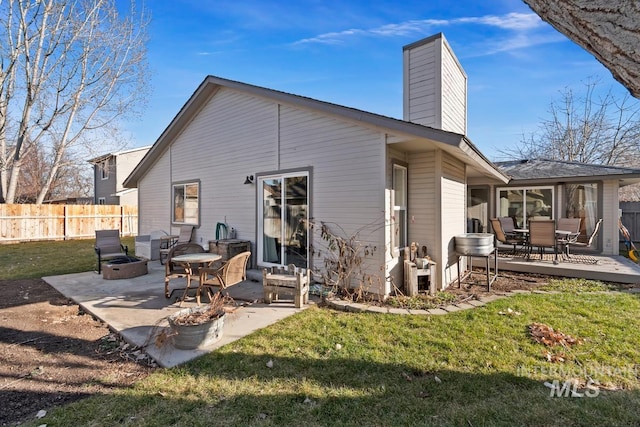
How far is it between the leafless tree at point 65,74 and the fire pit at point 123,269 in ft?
35.2

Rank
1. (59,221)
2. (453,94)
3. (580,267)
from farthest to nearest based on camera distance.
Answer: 1. (59,221)
2. (453,94)
3. (580,267)

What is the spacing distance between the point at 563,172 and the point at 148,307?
1217 cm

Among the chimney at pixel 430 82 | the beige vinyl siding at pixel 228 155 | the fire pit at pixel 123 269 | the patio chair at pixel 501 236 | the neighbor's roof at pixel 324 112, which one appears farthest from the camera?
the patio chair at pixel 501 236

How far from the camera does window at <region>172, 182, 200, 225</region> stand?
30.3ft

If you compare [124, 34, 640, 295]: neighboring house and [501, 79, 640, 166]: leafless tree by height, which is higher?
[501, 79, 640, 166]: leafless tree

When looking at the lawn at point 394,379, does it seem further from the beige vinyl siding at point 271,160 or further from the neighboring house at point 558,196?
the neighboring house at point 558,196

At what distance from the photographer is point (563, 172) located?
32.9 feet

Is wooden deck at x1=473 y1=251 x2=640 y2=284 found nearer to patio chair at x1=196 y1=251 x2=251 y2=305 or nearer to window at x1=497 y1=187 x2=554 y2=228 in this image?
window at x1=497 y1=187 x2=554 y2=228

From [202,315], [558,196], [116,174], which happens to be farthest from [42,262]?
[558,196]

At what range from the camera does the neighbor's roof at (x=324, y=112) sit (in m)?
4.75

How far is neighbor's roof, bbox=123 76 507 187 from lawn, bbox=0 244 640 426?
2718mm

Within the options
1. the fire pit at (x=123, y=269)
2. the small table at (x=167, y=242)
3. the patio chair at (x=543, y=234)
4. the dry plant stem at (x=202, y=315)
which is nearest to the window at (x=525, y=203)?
the patio chair at (x=543, y=234)

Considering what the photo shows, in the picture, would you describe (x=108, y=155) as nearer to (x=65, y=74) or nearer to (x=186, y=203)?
(x=65, y=74)

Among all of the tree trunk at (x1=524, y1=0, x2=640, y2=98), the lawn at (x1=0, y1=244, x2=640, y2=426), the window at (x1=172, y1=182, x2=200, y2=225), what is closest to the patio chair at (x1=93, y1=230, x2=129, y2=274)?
the window at (x1=172, y1=182, x2=200, y2=225)
